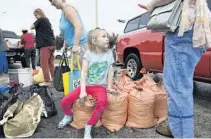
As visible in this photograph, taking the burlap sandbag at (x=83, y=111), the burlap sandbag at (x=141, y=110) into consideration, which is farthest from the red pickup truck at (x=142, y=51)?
the burlap sandbag at (x=83, y=111)

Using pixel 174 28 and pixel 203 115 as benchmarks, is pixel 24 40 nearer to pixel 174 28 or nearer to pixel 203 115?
pixel 203 115

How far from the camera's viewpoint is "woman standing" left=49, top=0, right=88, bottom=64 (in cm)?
337

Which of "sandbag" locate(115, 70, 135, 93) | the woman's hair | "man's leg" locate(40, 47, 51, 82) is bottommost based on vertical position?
"sandbag" locate(115, 70, 135, 93)

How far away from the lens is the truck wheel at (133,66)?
22.5 feet

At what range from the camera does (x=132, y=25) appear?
25.5ft

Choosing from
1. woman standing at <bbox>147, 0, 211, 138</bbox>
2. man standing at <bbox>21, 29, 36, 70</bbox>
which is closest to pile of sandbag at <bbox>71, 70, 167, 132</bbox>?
woman standing at <bbox>147, 0, 211, 138</bbox>

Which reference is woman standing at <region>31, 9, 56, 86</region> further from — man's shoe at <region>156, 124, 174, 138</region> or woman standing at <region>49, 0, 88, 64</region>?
man's shoe at <region>156, 124, 174, 138</region>

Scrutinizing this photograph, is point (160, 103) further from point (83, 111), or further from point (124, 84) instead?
point (83, 111)

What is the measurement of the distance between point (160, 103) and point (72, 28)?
138 cm

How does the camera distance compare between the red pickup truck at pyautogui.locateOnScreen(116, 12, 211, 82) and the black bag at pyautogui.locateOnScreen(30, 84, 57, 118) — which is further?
the red pickup truck at pyautogui.locateOnScreen(116, 12, 211, 82)

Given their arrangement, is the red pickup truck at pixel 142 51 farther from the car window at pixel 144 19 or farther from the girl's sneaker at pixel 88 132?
the girl's sneaker at pixel 88 132

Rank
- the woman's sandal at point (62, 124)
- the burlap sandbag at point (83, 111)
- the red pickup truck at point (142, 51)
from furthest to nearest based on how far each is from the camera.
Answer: the red pickup truck at point (142, 51)
the woman's sandal at point (62, 124)
the burlap sandbag at point (83, 111)

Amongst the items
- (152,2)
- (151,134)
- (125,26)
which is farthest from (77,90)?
(125,26)

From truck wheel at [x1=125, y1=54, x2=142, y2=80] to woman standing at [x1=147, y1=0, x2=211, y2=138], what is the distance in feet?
14.0
